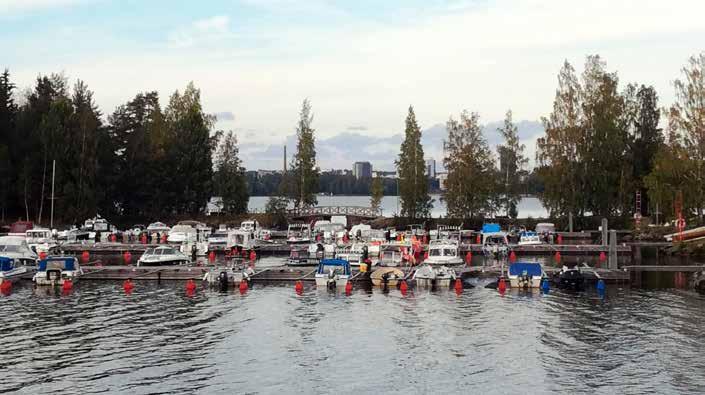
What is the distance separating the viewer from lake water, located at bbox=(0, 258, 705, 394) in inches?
1393

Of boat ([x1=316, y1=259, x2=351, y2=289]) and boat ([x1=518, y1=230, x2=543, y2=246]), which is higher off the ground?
boat ([x1=518, y1=230, x2=543, y2=246])

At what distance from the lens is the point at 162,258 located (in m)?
74.2

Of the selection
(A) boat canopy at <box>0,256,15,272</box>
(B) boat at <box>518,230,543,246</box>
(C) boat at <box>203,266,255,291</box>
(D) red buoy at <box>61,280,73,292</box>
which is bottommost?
(D) red buoy at <box>61,280,73,292</box>

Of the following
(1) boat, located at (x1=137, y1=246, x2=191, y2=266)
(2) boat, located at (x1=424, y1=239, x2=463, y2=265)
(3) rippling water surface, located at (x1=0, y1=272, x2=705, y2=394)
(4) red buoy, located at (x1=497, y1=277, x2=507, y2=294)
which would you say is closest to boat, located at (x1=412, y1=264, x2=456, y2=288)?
(3) rippling water surface, located at (x1=0, y1=272, x2=705, y2=394)

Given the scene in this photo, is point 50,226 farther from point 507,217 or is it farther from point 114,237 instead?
point 507,217

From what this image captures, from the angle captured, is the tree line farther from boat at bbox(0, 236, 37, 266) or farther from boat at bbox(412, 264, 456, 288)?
boat at bbox(412, 264, 456, 288)

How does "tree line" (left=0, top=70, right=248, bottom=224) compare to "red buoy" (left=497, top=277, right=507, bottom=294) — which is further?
"tree line" (left=0, top=70, right=248, bottom=224)

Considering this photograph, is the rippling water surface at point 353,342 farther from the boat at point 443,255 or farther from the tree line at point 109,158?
the tree line at point 109,158

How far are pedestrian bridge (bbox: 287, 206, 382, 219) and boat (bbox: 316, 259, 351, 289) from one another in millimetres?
66797

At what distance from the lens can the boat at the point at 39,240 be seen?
286ft

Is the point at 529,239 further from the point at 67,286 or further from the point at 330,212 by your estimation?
the point at 67,286

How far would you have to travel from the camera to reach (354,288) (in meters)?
61.9

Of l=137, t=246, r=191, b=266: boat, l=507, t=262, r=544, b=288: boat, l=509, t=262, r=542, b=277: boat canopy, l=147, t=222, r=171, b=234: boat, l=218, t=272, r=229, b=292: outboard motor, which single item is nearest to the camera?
l=507, t=262, r=544, b=288: boat

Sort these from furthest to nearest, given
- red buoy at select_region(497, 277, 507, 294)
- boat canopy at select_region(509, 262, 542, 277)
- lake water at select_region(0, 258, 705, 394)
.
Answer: boat canopy at select_region(509, 262, 542, 277)
red buoy at select_region(497, 277, 507, 294)
lake water at select_region(0, 258, 705, 394)
